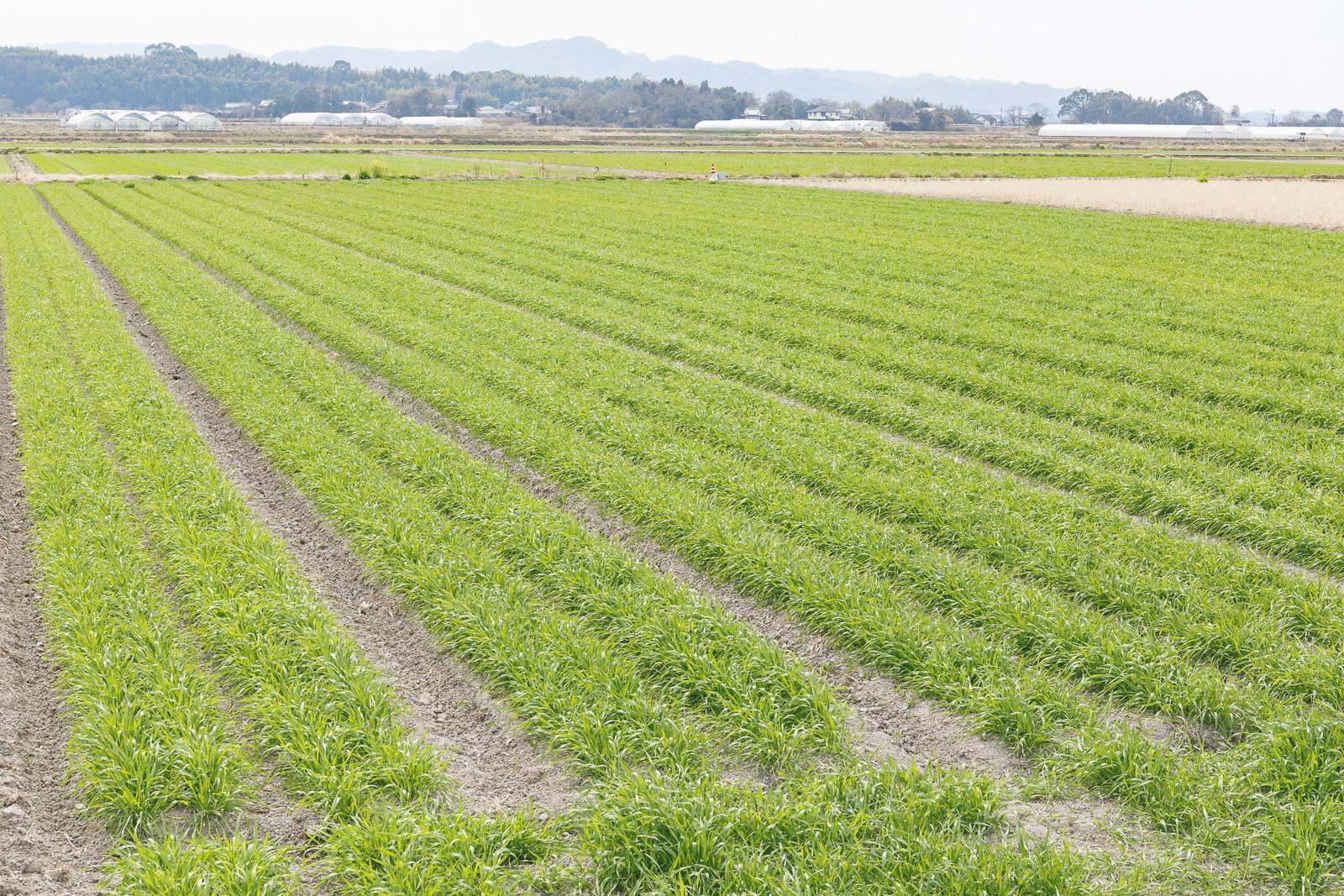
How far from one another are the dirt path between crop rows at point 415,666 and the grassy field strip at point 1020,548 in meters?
3.49

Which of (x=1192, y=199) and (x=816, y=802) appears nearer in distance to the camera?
(x=816, y=802)

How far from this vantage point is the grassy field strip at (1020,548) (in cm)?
727

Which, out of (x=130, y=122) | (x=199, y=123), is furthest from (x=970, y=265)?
(x=199, y=123)

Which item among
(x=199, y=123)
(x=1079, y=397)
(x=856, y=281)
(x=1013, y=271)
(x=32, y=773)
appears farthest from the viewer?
(x=199, y=123)

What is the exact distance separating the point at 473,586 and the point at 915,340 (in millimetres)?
10949

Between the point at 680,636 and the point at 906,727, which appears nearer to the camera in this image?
the point at 906,727

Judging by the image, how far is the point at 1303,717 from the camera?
640cm

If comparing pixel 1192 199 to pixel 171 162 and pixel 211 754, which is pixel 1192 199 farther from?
pixel 171 162

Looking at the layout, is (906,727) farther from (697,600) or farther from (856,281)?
(856,281)

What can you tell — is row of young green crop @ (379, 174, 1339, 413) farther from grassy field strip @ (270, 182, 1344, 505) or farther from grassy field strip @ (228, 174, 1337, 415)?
grassy field strip @ (270, 182, 1344, 505)

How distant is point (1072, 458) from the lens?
37.0 feet

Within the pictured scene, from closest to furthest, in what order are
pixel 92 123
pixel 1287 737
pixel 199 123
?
pixel 1287 737 → pixel 92 123 → pixel 199 123

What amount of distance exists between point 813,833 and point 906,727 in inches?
58.4

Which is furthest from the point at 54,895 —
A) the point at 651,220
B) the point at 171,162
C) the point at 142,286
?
the point at 171,162
